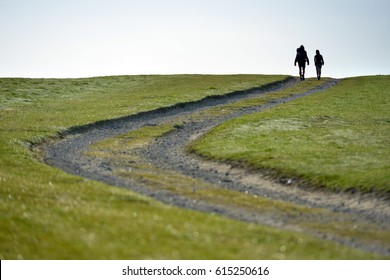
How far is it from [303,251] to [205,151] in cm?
1875

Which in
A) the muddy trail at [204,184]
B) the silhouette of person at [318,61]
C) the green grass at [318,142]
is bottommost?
the muddy trail at [204,184]

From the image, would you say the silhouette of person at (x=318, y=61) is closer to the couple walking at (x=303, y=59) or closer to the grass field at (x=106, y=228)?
the couple walking at (x=303, y=59)

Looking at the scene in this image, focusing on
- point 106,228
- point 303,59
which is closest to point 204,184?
point 106,228

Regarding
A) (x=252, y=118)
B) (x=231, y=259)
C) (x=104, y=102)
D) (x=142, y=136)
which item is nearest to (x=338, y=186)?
(x=231, y=259)

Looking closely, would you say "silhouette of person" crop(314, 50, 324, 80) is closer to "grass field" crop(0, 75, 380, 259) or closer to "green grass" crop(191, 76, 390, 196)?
"green grass" crop(191, 76, 390, 196)

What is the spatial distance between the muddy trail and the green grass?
3.40 feet

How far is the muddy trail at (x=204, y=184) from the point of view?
20.6m

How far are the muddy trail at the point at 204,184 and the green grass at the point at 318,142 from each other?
3.40 ft

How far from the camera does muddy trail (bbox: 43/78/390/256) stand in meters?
20.6

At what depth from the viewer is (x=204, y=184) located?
26859mm

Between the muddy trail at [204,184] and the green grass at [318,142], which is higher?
the green grass at [318,142]

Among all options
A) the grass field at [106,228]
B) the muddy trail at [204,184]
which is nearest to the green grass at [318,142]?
the muddy trail at [204,184]

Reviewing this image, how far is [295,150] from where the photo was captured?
33.4m
